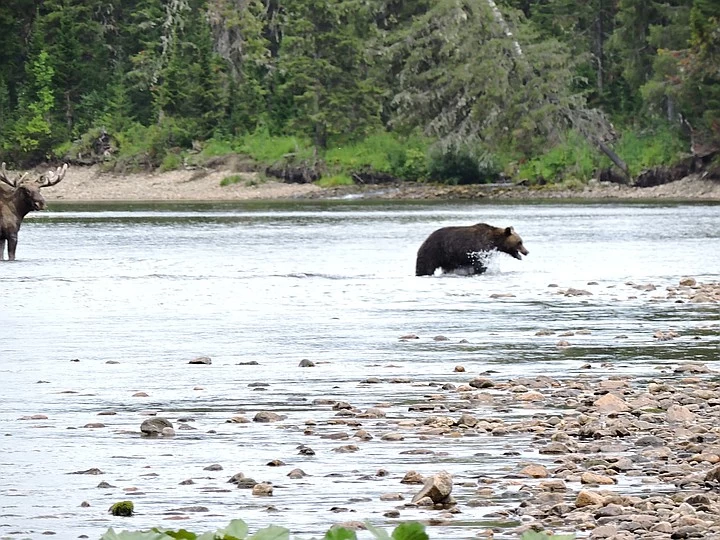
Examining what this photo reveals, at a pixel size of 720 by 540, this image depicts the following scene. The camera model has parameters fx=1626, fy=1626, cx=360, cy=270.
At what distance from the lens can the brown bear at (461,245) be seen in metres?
23.3

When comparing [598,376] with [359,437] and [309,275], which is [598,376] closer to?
[359,437]

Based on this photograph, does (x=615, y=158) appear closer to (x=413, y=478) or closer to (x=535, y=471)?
(x=535, y=471)

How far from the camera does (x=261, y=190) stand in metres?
66.3

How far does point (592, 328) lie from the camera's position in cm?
1608

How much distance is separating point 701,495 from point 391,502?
1383mm

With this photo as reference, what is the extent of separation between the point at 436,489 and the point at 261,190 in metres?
59.3

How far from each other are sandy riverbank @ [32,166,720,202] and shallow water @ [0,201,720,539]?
2550 centimetres

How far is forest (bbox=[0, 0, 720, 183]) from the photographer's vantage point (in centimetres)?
6091

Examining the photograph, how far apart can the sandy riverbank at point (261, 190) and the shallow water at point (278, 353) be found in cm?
2550

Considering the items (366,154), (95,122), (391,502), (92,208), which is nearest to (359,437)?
(391,502)

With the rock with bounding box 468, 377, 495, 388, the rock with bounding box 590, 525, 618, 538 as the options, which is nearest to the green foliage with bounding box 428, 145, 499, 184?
the rock with bounding box 468, 377, 495, 388

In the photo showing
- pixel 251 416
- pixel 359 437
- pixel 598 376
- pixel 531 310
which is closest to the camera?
pixel 359 437

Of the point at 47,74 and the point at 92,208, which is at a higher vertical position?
the point at 47,74

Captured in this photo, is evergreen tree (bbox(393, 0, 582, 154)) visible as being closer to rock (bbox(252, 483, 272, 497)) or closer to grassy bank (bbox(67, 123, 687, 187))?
grassy bank (bbox(67, 123, 687, 187))
